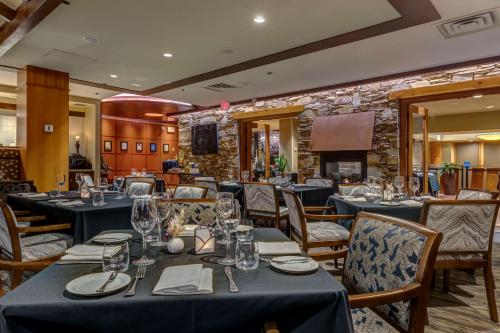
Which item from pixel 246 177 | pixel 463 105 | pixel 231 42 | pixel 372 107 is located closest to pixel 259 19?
pixel 231 42

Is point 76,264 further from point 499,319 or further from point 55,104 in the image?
point 55,104

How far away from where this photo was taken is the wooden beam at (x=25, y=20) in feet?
10.6

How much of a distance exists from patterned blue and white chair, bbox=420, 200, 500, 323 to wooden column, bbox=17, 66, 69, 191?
5676 mm

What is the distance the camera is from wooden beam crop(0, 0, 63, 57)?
3220mm

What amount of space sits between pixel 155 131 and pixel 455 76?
10.4 m

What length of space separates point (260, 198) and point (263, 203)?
0.24 ft

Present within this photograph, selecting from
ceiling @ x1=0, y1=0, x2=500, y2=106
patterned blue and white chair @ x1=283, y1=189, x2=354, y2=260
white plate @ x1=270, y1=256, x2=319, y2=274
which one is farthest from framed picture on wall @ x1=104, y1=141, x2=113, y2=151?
white plate @ x1=270, y1=256, x2=319, y2=274

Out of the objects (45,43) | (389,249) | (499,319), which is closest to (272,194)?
(499,319)

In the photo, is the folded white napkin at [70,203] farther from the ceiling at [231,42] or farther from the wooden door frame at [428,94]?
the wooden door frame at [428,94]

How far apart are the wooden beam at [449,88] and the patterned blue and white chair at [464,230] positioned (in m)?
3.52

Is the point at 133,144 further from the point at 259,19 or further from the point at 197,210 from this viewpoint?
the point at 197,210

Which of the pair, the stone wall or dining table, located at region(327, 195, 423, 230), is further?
the stone wall

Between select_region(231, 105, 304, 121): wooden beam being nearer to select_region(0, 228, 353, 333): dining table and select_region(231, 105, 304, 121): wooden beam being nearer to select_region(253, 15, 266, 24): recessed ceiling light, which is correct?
select_region(253, 15, 266, 24): recessed ceiling light

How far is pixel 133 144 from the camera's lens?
1228cm
